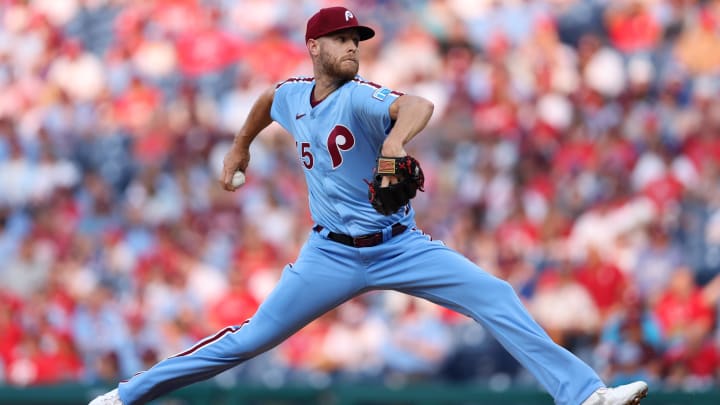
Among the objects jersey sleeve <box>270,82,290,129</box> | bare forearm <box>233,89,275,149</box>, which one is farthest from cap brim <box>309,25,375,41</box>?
bare forearm <box>233,89,275,149</box>

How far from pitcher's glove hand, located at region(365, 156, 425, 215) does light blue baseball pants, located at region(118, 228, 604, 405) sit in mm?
530

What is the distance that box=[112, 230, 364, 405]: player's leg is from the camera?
201 inches

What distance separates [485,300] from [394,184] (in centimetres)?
83

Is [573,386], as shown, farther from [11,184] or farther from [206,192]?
[11,184]

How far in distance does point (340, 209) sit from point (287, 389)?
3436 mm

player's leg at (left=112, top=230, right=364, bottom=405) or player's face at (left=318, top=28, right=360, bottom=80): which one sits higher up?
player's face at (left=318, top=28, right=360, bottom=80)

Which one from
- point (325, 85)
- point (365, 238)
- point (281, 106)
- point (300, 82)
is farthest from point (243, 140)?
point (365, 238)

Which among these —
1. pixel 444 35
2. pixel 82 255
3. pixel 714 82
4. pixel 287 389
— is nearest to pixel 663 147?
pixel 714 82

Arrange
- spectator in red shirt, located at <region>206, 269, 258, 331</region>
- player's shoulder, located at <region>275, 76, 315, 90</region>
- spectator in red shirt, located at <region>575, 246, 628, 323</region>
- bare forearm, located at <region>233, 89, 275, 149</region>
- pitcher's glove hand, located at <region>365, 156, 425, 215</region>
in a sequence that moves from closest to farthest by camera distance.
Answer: pitcher's glove hand, located at <region>365, 156, 425, 215</region> → player's shoulder, located at <region>275, 76, 315, 90</region> → bare forearm, located at <region>233, 89, 275, 149</region> → spectator in red shirt, located at <region>575, 246, 628, 323</region> → spectator in red shirt, located at <region>206, 269, 258, 331</region>

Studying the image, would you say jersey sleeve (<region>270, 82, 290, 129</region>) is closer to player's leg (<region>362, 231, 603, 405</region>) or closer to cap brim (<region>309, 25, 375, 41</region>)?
cap brim (<region>309, 25, 375, 41</region>)

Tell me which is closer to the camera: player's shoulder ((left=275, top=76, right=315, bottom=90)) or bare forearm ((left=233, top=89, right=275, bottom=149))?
player's shoulder ((left=275, top=76, right=315, bottom=90))

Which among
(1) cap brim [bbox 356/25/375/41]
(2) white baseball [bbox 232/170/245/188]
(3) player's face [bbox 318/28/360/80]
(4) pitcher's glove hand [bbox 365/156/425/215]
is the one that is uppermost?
(1) cap brim [bbox 356/25/375/41]

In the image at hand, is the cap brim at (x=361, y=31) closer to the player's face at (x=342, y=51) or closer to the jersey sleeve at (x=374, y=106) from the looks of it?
the player's face at (x=342, y=51)

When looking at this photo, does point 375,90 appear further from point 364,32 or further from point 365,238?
point 365,238
